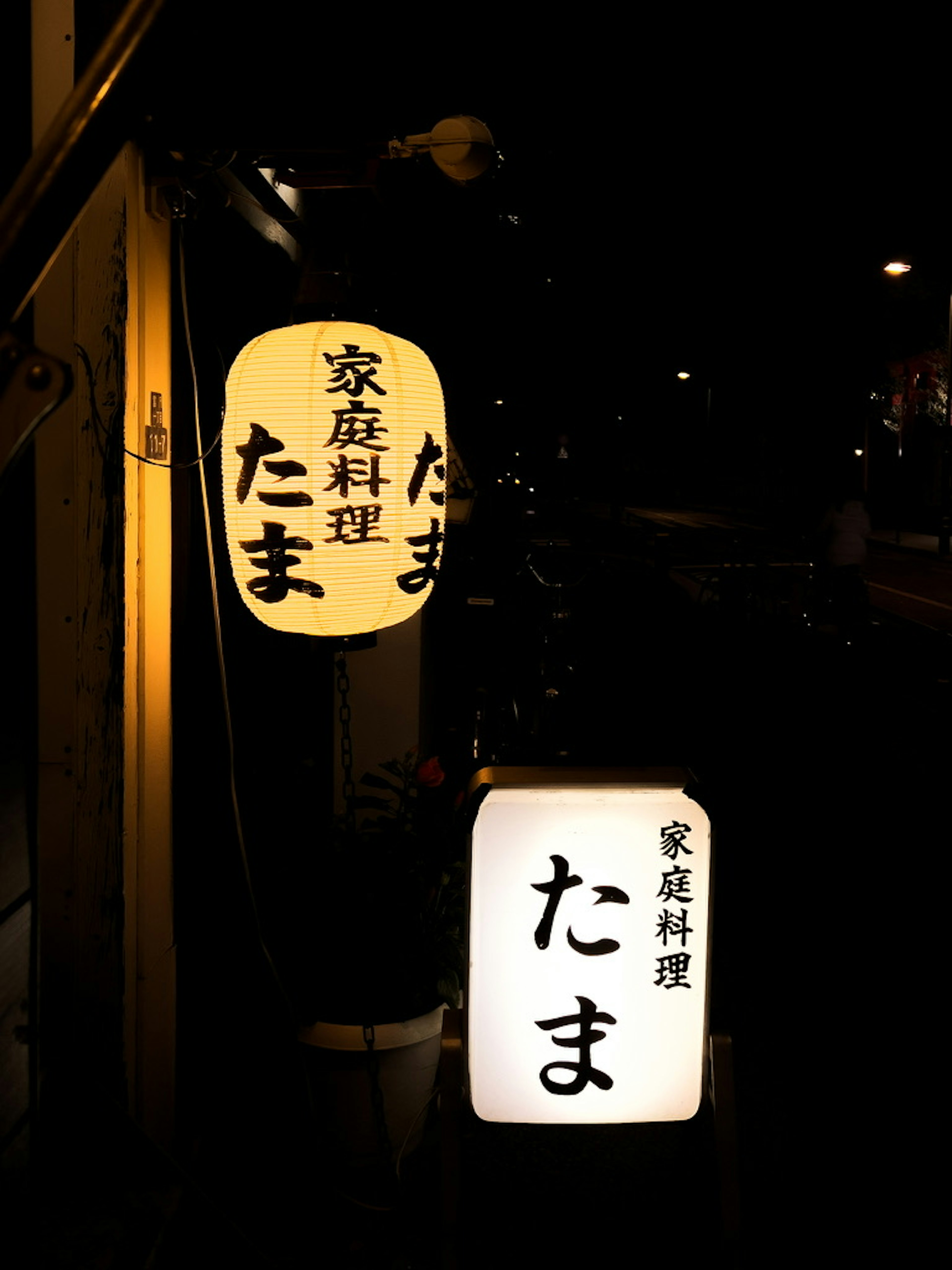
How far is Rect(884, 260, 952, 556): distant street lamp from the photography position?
3597 centimetres

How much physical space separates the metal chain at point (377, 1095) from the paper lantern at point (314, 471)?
6.92 feet

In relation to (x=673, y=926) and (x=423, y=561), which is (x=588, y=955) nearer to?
(x=673, y=926)

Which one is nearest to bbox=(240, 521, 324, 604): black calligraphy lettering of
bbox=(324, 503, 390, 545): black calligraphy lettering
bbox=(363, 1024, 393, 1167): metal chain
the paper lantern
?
the paper lantern

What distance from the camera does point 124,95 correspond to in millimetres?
1410

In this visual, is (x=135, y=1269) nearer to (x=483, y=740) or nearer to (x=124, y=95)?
(x=124, y=95)

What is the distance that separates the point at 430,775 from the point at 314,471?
224cm

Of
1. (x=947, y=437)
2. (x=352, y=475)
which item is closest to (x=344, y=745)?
(x=352, y=475)

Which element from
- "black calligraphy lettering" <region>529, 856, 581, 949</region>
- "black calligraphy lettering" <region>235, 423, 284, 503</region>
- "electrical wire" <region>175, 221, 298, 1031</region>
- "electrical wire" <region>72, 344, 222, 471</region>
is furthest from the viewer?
"electrical wire" <region>175, 221, 298, 1031</region>

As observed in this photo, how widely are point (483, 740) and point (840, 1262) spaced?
5.56 m

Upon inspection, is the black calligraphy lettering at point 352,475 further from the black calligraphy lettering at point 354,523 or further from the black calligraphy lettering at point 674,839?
the black calligraphy lettering at point 674,839

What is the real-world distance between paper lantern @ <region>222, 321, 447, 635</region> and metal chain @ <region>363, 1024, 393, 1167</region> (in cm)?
211

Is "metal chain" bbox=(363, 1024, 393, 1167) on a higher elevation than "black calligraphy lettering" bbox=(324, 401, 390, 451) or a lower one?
lower

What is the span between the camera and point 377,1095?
200 inches

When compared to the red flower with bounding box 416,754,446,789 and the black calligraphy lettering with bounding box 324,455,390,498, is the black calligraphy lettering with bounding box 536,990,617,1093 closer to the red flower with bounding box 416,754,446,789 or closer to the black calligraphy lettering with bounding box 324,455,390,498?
the red flower with bounding box 416,754,446,789
